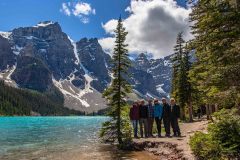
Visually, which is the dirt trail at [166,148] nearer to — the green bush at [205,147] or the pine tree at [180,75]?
the green bush at [205,147]

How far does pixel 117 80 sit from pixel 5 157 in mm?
11711

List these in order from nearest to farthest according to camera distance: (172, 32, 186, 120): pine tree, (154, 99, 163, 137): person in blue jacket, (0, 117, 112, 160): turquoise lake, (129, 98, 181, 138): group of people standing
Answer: (0, 117, 112, 160): turquoise lake, (129, 98, 181, 138): group of people standing, (154, 99, 163, 137): person in blue jacket, (172, 32, 186, 120): pine tree

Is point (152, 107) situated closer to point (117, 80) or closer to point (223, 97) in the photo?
point (117, 80)

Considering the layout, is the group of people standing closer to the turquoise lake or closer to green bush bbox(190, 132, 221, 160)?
the turquoise lake

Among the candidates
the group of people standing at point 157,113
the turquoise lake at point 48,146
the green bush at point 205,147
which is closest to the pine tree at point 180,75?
the turquoise lake at point 48,146

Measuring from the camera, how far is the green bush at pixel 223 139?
14664 mm

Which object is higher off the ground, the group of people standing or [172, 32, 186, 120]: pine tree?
[172, 32, 186, 120]: pine tree

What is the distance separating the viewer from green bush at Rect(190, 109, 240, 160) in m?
14.7

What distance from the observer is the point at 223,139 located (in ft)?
50.8

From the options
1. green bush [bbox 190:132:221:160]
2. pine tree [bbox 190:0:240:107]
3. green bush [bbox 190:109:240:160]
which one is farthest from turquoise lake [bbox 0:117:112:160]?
pine tree [bbox 190:0:240:107]

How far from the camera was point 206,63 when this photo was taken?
19594 millimetres

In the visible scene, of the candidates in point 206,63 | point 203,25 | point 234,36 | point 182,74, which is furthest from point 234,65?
point 182,74

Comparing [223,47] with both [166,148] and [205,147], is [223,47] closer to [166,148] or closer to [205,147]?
[205,147]

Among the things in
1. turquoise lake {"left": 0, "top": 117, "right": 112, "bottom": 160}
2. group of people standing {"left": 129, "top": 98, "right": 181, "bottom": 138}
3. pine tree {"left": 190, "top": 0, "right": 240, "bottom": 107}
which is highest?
pine tree {"left": 190, "top": 0, "right": 240, "bottom": 107}
